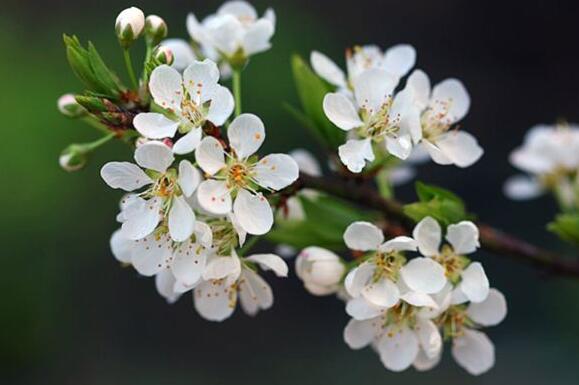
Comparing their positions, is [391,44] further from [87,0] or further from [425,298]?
[425,298]

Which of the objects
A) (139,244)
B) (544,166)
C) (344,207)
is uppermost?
(139,244)

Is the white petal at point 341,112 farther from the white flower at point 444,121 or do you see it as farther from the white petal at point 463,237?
the white petal at point 463,237

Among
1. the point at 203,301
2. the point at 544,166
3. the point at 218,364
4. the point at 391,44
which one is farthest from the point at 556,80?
the point at 203,301

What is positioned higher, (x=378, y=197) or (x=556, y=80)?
(x=378, y=197)

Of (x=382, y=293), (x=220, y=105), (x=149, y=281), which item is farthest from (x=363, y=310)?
(x=149, y=281)

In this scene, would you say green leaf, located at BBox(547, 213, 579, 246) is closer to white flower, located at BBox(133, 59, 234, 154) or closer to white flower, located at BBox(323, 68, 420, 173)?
white flower, located at BBox(323, 68, 420, 173)

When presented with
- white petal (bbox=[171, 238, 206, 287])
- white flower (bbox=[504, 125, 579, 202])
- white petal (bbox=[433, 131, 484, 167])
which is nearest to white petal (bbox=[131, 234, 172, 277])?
white petal (bbox=[171, 238, 206, 287])

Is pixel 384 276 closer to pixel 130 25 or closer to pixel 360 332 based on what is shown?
pixel 360 332
